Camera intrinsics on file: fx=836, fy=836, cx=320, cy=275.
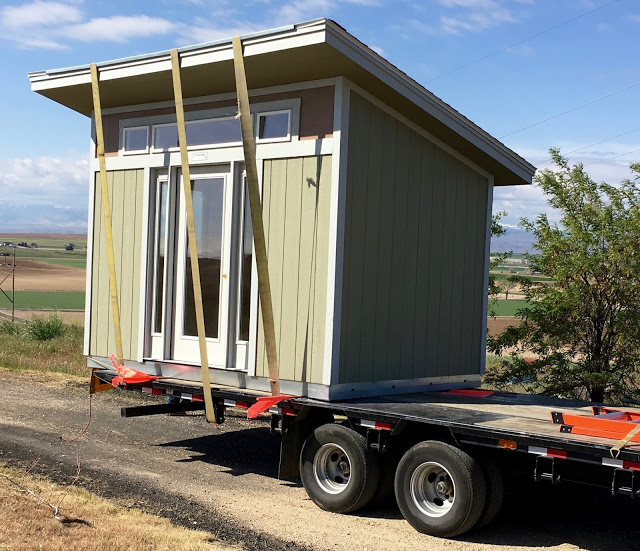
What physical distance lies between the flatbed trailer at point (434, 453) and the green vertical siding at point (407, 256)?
2.10ft

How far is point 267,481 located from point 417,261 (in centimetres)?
280

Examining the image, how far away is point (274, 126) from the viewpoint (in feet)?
27.9

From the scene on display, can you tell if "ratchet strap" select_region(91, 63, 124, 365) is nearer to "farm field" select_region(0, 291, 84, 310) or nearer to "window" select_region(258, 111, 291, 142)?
"window" select_region(258, 111, 291, 142)

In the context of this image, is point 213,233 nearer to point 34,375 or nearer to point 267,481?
point 267,481

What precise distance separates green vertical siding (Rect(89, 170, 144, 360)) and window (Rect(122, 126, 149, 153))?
10.7 inches

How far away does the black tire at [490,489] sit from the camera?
6.58 m

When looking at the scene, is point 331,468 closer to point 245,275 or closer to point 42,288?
point 245,275

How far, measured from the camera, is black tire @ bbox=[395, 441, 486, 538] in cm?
647

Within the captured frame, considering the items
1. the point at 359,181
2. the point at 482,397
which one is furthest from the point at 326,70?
the point at 482,397

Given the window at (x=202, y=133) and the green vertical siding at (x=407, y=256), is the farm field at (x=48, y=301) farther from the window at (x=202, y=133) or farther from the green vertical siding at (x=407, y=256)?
the green vertical siding at (x=407, y=256)

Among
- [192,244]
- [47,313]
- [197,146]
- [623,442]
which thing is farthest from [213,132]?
[47,313]

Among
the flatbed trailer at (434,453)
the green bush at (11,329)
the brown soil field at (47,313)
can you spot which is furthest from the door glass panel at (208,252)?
the brown soil field at (47,313)

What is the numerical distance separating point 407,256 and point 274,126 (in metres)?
1.94

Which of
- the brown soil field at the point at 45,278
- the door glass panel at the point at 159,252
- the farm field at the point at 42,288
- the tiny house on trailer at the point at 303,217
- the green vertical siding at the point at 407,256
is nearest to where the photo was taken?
the tiny house on trailer at the point at 303,217
